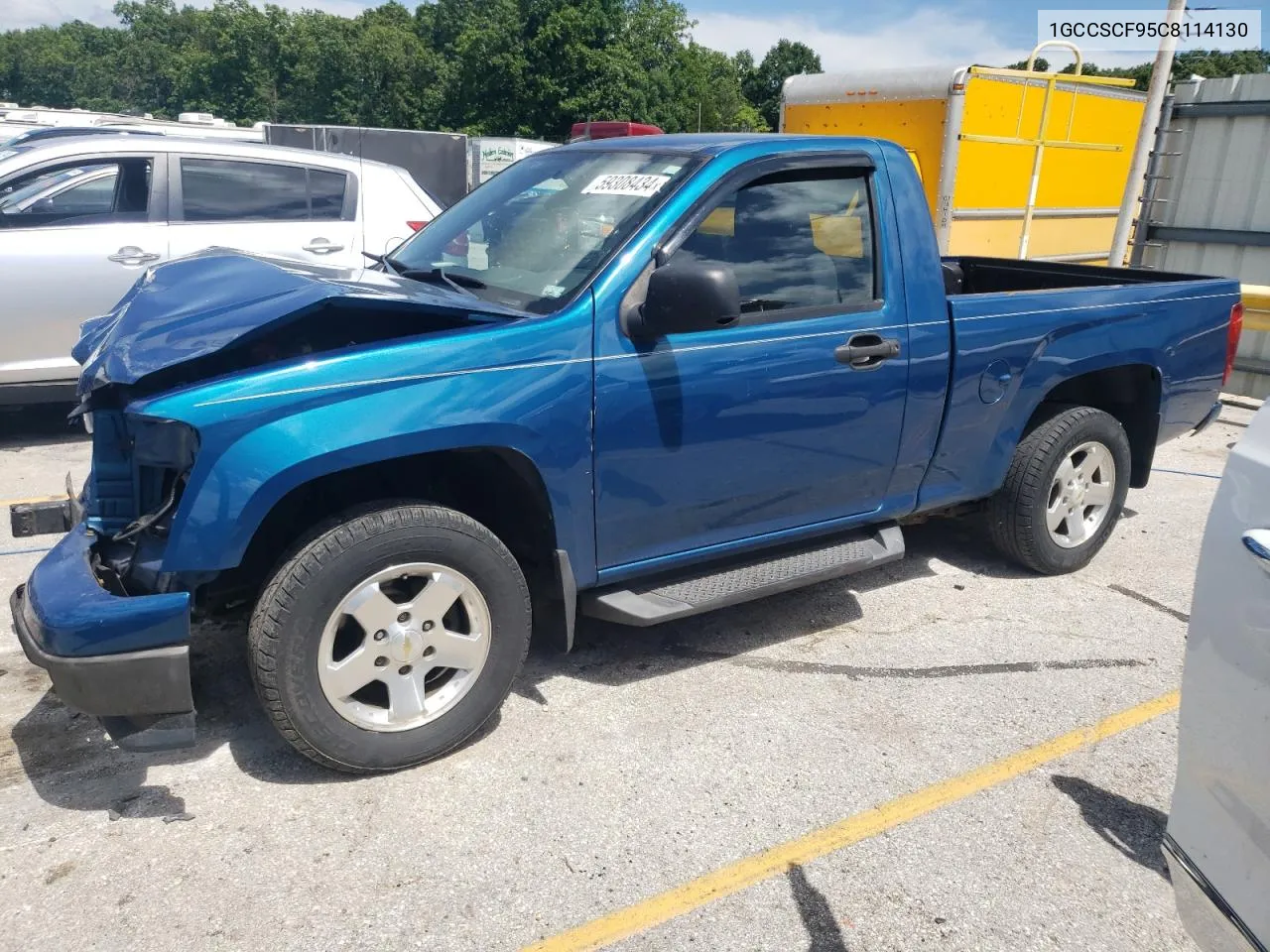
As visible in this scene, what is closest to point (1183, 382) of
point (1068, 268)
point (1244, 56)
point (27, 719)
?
point (1068, 268)

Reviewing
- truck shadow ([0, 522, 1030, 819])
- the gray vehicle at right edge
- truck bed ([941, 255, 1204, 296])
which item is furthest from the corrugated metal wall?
the gray vehicle at right edge

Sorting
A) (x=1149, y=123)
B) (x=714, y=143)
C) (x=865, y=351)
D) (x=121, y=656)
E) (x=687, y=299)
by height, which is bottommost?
(x=121, y=656)

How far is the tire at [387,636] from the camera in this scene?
9.41ft

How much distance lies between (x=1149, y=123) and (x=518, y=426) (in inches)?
330

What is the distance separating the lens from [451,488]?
3.46 metres

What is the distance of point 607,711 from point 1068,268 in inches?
154

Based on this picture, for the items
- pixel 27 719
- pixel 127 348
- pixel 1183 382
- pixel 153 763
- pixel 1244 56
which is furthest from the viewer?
pixel 1244 56

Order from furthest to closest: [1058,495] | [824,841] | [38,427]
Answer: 1. [38,427]
2. [1058,495]
3. [824,841]

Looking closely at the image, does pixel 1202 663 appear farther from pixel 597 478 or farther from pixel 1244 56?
pixel 1244 56

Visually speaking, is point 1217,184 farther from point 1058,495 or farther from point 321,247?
point 321,247

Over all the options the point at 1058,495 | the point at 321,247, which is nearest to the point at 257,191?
the point at 321,247

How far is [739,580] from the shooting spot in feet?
12.2

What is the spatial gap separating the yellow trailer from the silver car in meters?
4.63

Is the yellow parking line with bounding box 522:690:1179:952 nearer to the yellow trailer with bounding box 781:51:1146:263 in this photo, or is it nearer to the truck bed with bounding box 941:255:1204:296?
the truck bed with bounding box 941:255:1204:296
